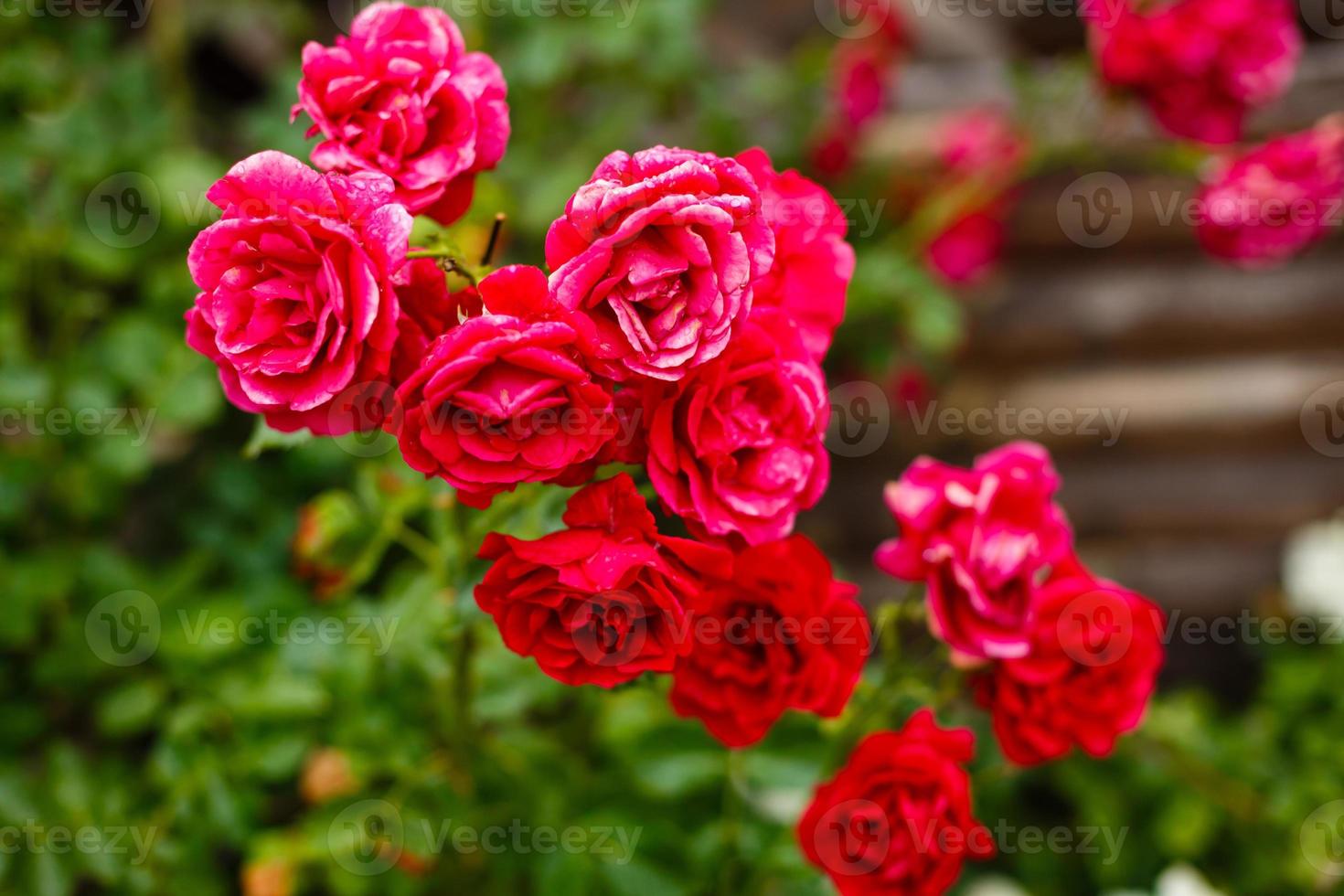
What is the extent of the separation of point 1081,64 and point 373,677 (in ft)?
4.28

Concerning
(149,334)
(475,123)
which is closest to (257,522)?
(149,334)

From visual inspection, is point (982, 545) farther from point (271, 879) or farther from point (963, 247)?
point (963, 247)

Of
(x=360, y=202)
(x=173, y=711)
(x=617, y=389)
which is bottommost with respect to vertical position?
(x=173, y=711)

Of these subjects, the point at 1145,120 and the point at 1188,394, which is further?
the point at 1188,394

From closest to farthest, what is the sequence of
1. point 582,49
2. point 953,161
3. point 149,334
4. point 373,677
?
point 373,677 → point 149,334 → point 582,49 → point 953,161

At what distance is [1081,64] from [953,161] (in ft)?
1.21

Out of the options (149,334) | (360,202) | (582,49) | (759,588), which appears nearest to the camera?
(360,202)

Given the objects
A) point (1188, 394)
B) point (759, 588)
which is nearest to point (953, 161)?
point (1188, 394)

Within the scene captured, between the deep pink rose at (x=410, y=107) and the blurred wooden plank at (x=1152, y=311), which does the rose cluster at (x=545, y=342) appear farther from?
the blurred wooden plank at (x=1152, y=311)

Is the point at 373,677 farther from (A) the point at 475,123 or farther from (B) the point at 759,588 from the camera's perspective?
(A) the point at 475,123

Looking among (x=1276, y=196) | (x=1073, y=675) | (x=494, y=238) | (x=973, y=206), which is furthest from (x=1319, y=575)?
(x=494, y=238)

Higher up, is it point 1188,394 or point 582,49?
point 582,49

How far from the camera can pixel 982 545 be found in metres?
0.75

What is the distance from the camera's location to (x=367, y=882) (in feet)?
3.70
